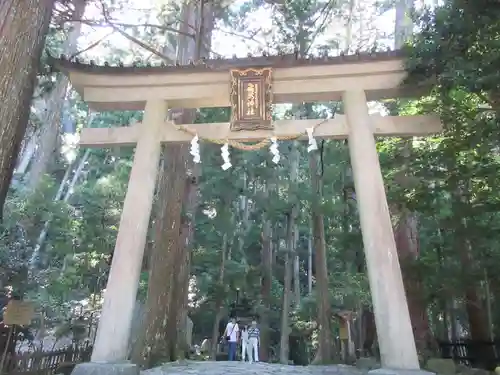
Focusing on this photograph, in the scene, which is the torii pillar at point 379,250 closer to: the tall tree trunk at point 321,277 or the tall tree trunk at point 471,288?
the tall tree trunk at point 471,288

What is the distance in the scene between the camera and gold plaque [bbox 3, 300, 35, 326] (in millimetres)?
6094

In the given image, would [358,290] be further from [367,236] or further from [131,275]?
[131,275]

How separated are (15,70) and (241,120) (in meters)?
3.12

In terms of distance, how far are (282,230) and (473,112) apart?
1620 centimetres

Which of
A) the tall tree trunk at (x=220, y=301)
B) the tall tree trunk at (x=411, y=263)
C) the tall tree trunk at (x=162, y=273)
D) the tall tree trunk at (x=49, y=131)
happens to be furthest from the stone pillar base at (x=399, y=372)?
the tall tree trunk at (x=49, y=131)

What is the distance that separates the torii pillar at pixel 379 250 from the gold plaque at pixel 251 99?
1.24 meters

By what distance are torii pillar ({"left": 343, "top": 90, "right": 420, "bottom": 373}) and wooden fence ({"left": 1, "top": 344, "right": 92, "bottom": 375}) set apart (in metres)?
4.65

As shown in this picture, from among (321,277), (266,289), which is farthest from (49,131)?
(321,277)

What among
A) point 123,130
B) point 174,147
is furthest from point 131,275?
point 174,147

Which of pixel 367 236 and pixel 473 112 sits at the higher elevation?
pixel 473 112

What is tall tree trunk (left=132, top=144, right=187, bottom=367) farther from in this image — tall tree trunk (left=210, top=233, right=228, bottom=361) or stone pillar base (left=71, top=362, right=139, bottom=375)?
tall tree trunk (left=210, top=233, right=228, bottom=361)

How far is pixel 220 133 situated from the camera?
685cm

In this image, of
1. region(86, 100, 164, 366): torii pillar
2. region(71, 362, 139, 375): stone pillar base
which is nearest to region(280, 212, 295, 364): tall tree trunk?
region(86, 100, 164, 366): torii pillar

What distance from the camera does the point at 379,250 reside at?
19.1 ft
